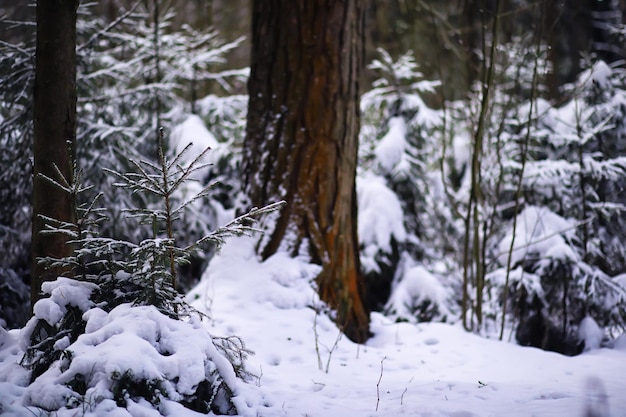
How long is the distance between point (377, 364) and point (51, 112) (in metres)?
2.76

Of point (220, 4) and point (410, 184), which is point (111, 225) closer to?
point (410, 184)

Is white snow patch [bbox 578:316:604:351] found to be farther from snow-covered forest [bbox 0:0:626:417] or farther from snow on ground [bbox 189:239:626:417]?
snow on ground [bbox 189:239:626:417]

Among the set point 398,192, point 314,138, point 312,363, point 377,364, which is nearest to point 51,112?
point 314,138

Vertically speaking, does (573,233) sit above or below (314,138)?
below

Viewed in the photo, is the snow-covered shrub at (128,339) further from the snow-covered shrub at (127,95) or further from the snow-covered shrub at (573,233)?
the snow-covered shrub at (573,233)

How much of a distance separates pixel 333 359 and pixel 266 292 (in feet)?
2.76

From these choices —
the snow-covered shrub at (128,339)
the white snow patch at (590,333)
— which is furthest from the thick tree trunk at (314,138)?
the white snow patch at (590,333)

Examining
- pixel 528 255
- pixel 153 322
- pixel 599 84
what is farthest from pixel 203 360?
pixel 599 84

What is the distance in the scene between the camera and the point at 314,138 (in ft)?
14.1

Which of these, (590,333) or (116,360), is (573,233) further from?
(116,360)

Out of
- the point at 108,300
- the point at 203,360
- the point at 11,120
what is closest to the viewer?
the point at 203,360

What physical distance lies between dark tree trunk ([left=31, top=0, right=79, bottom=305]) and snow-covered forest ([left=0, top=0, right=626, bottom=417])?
0.02 metres

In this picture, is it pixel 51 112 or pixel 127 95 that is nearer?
pixel 51 112

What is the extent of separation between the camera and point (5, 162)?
189 inches
